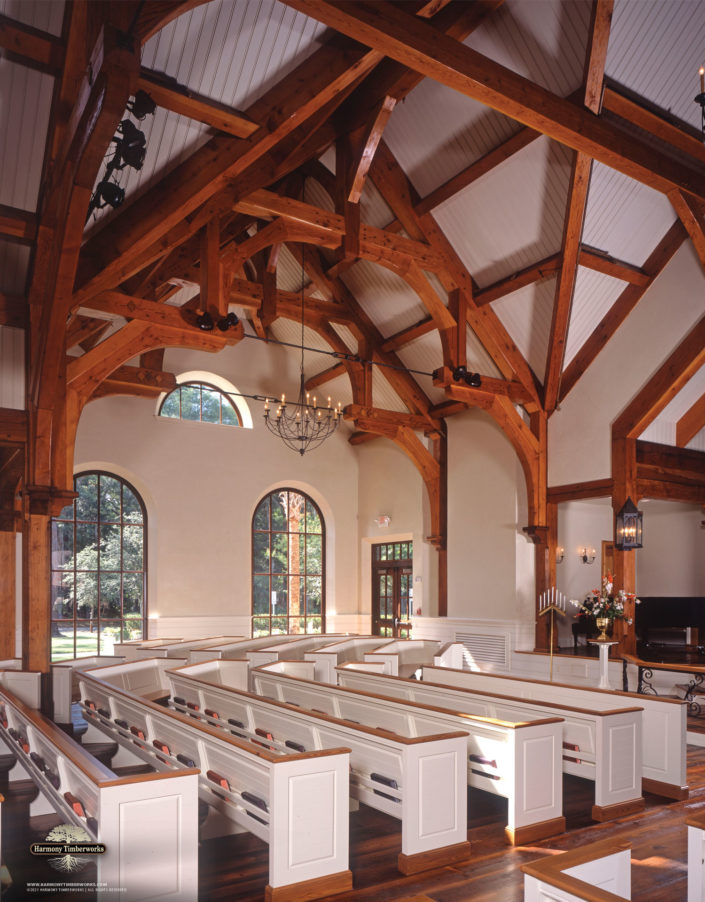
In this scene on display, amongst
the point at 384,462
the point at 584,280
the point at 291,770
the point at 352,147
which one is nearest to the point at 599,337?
the point at 584,280

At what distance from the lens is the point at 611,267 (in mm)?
9289

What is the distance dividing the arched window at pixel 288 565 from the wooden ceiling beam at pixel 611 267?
7416mm

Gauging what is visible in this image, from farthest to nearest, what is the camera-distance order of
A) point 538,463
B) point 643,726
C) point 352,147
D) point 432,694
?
point 538,463 → point 352,147 → point 432,694 → point 643,726

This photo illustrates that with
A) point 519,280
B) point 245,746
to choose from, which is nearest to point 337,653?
point 245,746

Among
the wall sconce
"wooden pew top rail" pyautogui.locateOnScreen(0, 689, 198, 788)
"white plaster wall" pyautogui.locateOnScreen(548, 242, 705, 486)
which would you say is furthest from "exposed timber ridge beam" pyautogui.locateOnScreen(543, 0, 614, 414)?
"wooden pew top rail" pyautogui.locateOnScreen(0, 689, 198, 788)

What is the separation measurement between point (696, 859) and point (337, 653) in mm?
Answer: 5939

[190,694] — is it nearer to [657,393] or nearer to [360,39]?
[360,39]

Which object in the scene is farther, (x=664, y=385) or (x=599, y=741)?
(x=664, y=385)

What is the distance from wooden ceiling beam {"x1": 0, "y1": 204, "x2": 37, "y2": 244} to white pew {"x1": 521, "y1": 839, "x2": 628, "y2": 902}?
642 centimetres

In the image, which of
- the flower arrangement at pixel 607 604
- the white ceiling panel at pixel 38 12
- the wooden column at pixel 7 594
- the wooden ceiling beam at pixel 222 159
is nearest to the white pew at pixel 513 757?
the flower arrangement at pixel 607 604

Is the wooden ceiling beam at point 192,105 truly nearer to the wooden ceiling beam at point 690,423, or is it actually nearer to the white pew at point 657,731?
the white pew at point 657,731

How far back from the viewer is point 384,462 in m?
14.4

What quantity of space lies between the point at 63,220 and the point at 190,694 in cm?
411

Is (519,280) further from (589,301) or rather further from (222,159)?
(222,159)
